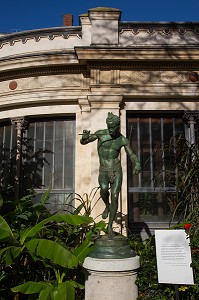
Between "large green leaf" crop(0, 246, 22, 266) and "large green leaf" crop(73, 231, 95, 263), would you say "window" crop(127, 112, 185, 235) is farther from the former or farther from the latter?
"large green leaf" crop(0, 246, 22, 266)

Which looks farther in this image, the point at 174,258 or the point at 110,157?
the point at 110,157

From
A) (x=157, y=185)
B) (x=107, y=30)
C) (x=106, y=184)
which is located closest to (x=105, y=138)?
(x=106, y=184)

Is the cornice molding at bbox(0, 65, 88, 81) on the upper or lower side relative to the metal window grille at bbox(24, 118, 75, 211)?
upper

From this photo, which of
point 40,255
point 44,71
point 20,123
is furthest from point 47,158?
point 40,255

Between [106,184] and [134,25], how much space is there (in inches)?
216

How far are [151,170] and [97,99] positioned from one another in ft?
8.22

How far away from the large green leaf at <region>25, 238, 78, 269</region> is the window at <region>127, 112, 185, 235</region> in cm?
425

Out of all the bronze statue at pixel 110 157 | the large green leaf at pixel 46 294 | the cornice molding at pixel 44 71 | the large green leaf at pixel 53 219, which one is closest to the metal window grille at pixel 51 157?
the cornice molding at pixel 44 71

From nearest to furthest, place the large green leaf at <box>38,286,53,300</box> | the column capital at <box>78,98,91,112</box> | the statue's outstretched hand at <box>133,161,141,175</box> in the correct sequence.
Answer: the large green leaf at <box>38,286,53,300</box> → the statue's outstretched hand at <box>133,161,141,175</box> → the column capital at <box>78,98,91,112</box>

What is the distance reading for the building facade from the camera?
8883 millimetres

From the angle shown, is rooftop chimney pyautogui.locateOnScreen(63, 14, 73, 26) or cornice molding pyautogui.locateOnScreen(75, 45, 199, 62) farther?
rooftop chimney pyautogui.locateOnScreen(63, 14, 73, 26)

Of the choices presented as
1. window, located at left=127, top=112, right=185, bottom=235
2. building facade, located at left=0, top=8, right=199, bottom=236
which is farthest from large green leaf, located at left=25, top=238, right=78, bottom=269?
window, located at left=127, top=112, right=185, bottom=235

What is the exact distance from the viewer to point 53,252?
16.6 ft

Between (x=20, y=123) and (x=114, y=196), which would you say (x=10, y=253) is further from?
(x=20, y=123)
